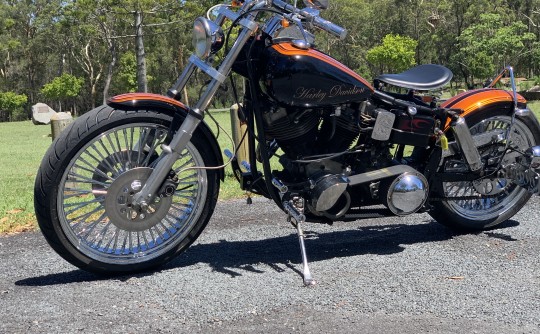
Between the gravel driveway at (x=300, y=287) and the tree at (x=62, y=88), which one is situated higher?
the gravel driveway at (x=300, y=287)

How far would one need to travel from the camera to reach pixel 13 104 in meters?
59.7

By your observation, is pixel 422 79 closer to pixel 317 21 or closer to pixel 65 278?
pixel 317 21

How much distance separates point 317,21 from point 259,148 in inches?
36.2

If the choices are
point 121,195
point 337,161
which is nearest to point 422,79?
point 337,161

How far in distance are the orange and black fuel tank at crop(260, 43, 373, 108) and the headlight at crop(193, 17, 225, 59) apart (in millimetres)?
314

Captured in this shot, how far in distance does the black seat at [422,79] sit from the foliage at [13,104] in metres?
60.4

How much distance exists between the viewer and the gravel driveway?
3.26 meters

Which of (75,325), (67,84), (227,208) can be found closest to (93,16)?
(67,84)

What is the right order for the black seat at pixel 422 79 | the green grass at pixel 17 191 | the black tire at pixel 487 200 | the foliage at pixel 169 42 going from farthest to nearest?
the foliage at pixel 169 42
the green grass at pixel 17 191
the black tire at pixel 487 200
the black seat at pixel 422 79

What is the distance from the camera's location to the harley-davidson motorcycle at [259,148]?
154 inches

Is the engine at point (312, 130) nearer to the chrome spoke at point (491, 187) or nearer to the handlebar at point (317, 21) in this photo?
the handlebar at point (317, 21)

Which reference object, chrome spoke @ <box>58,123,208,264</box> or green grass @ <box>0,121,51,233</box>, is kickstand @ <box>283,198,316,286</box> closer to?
chrome spoke @ <box>58,123,208,264</box>

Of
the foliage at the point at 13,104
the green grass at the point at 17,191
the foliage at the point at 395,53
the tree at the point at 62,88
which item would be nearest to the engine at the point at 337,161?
the green grass at the point at 17,191

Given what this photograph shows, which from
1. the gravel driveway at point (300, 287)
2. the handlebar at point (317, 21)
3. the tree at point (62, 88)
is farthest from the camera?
the tree at point (62, 88)
